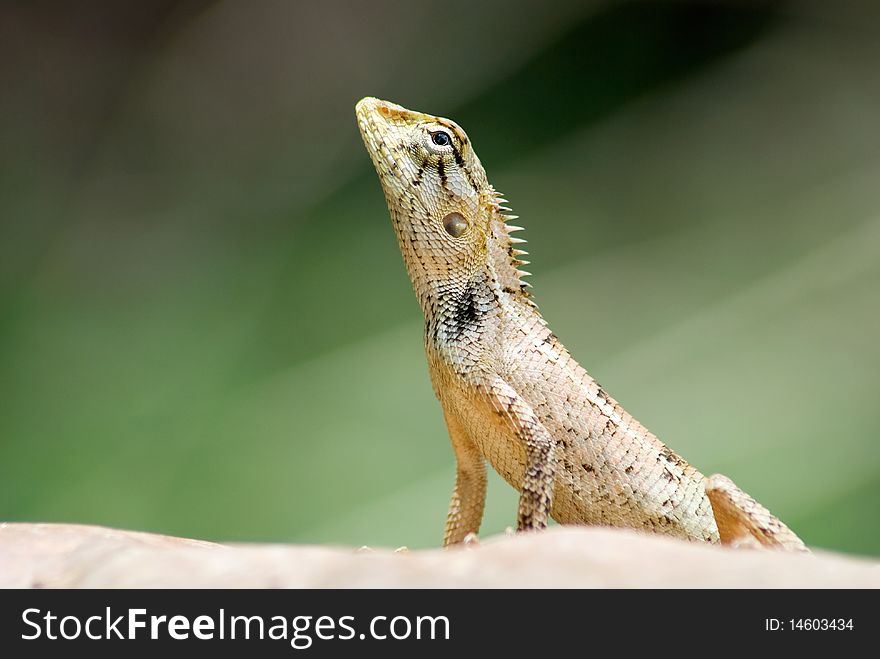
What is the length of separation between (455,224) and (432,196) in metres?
0.13

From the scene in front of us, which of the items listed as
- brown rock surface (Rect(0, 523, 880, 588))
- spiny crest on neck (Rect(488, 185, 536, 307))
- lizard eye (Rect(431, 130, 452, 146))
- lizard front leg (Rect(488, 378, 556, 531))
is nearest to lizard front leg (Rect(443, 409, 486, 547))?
lizard front leg (Rect(488, 378, 556, 531))

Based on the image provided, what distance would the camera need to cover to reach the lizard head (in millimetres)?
3299

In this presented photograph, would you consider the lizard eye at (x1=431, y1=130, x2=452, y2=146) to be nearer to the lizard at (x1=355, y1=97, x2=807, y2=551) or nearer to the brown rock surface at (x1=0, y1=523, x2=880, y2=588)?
the lizard at (x1=355, y1=97, x2=807, y2=551)

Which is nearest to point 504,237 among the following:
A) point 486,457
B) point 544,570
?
point 486,457

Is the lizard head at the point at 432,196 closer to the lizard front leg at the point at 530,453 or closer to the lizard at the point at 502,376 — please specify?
the lizard at the point at 502,376

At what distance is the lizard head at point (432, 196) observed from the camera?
3299 millimetres

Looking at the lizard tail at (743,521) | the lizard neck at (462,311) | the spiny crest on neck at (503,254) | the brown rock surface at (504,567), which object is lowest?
the brown rock surface at (504,567)

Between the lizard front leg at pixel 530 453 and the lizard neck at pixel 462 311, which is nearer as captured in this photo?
the lizard front leg at pixel 530 453

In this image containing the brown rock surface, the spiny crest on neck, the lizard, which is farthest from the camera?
the spiny crest on neck

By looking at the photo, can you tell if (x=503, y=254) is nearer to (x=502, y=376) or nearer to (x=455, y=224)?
(x=455, y=224)

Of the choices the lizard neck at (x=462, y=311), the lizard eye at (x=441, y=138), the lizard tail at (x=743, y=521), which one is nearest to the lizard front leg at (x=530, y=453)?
the lizard neck at (x=462, y=311)

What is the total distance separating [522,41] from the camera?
6.59 metres

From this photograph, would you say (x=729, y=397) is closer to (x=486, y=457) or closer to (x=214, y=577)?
(x=486, y=457)

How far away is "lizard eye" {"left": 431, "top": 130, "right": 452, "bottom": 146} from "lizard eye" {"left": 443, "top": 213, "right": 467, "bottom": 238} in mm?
261
